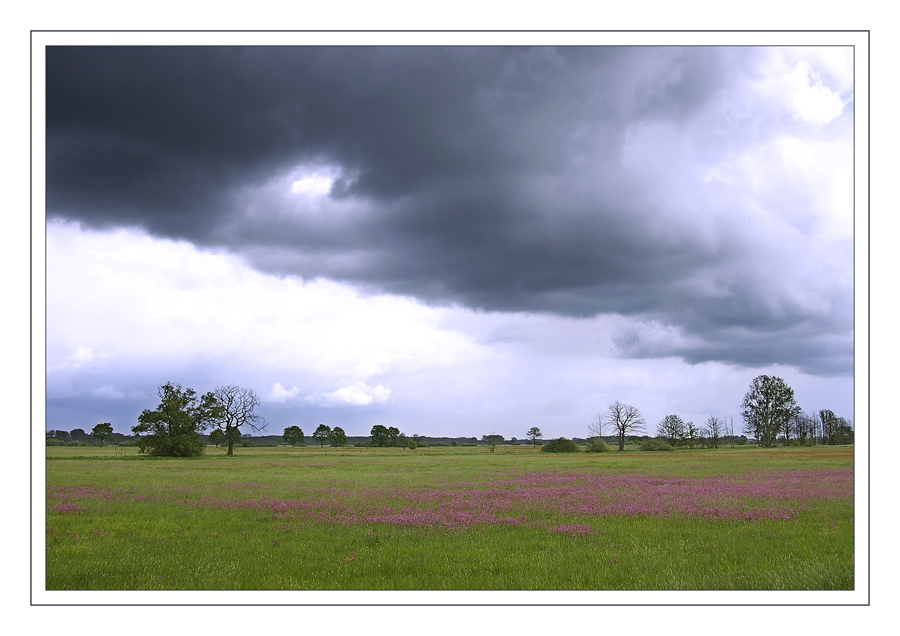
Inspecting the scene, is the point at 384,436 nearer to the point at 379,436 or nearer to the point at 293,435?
the point at 379,436

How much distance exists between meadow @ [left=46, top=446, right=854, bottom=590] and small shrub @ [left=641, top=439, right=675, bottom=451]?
44.8 m

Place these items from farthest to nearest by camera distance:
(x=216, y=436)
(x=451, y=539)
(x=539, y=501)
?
1. (x=216, y=436)
2. (x=539, y=501)
3. (x=451, y=539)

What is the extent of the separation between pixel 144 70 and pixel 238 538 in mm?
11408

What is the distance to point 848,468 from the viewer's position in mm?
25109

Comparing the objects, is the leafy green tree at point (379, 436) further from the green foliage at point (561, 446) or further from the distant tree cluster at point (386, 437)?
→ the green foliage at point (561, 446)

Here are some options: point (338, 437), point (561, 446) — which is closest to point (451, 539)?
point (561, 446)

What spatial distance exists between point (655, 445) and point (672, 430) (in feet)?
14.7

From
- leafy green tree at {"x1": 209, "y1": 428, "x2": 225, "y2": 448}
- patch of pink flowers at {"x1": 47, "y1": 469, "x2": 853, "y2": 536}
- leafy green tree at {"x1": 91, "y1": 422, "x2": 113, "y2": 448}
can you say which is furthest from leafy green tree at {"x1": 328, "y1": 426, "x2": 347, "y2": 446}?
patch of pink flowers at {"x1": 47, "y1": 469, "x2": 853, "y2": 536}

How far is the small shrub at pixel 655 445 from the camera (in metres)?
59.3

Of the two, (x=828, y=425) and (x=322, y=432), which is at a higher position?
(x=828, y=425)

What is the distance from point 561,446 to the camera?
56750 millimetres

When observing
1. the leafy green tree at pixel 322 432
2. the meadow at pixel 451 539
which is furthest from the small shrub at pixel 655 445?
the leafy green tree at pixel 322 432
